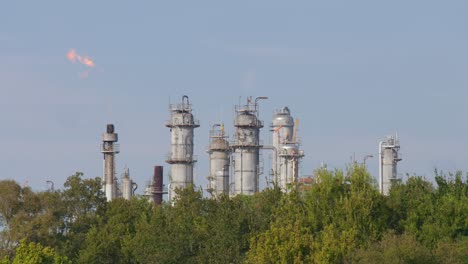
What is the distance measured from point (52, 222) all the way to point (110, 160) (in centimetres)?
4981

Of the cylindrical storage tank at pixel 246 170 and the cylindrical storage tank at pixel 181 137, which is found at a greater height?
the cylindrical storage tank at pixel 181 137

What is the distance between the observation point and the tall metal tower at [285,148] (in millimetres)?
146000

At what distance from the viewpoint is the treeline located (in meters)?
74.6

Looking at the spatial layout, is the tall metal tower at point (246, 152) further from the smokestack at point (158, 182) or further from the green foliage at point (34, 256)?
the green foliage at point (34, 256)

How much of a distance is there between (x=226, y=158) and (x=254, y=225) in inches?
2424

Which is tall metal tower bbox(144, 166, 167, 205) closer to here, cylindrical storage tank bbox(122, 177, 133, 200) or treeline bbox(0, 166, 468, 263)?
cylindrical storage tank bbox(122, 177, 133, 200)

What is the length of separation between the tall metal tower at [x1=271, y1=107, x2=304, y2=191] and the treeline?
158 ft

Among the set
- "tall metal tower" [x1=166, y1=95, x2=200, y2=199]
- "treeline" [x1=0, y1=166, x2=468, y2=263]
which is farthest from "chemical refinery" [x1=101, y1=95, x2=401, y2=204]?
"treeline" [x1=0, y1=166, x2=468, y2=263]

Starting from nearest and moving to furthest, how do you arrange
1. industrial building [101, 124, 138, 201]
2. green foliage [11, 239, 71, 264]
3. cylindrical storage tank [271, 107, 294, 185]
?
1. green foliage [11, 239, 71, 264]
2. industrial building [101, 124, 138, 201]
3. cylindrical storage tank [271, 107, 294, 185]

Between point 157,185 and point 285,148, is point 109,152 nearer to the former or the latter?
point 157,185

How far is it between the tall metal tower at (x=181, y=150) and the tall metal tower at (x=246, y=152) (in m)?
5.04

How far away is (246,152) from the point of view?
143 metres

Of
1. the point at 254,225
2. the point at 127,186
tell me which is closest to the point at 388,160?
the point at 127,186

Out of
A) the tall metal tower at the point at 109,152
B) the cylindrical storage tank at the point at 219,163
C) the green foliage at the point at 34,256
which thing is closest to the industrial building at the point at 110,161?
the tall metal tower at the point at 109,152
